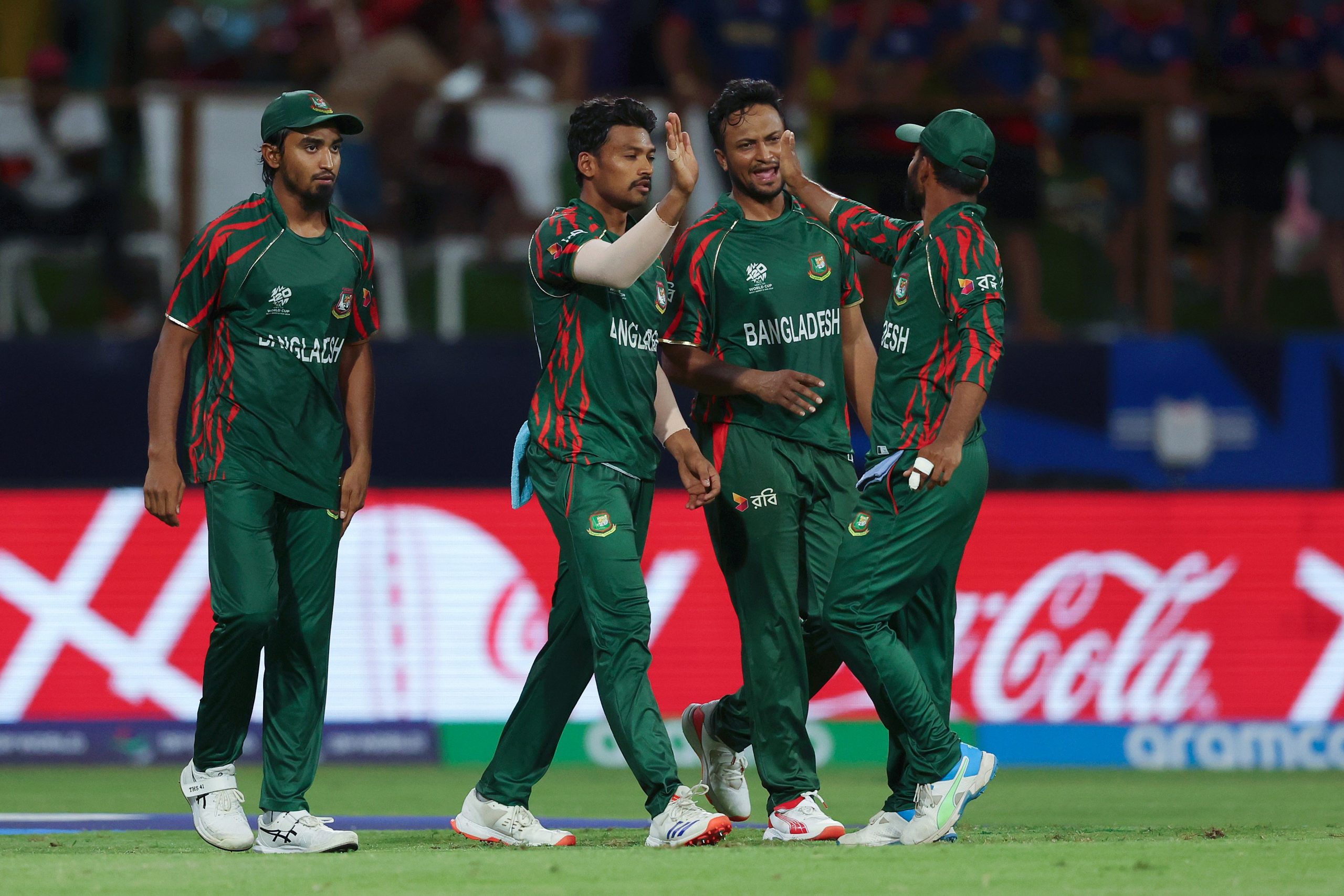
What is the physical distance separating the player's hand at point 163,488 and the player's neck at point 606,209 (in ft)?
5.56

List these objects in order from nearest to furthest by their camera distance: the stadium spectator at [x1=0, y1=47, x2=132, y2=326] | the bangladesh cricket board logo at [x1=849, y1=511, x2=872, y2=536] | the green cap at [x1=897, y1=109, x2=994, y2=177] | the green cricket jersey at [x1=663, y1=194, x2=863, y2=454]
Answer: the bangladesh cricket board logo at [x1=849, y1=511, x2=872, y2=536], the green cap at [x1=897, y1=109, x2=994, y2=177], the green cricket jersey at [x1=663, y1=194, x2=863, y2=454], the stadium spectator at [x1=0, y1=47, x2=132, y2=326]

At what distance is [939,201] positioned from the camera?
667cm

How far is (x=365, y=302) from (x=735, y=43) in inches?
265

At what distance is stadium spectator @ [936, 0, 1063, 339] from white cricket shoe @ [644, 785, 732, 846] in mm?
7313

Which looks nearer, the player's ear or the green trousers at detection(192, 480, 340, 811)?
the green trousers at detection(192, 480, 340, 811)

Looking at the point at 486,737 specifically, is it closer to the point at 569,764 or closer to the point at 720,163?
the point at 569,764

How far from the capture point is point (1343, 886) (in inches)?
212

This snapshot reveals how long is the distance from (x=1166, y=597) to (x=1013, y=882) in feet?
19.4

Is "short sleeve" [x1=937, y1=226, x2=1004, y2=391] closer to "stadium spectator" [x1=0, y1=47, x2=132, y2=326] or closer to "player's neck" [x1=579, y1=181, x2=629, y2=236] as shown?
"player's neck" [x1=579, y1=181, x2=629, y2=236]

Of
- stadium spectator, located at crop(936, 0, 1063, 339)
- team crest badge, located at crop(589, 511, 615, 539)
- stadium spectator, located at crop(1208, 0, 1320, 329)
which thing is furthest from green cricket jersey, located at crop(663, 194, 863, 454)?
stadium spectator, located at crop(1208, 0, 1320, 329)

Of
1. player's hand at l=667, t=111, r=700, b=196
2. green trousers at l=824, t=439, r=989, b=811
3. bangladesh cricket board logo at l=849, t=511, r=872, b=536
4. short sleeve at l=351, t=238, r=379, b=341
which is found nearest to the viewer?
player's hand at l=667, t=111, r=700, b=196

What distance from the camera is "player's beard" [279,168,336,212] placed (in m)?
6.67

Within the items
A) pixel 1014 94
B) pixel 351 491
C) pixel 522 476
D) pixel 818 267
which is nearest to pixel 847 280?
pixel 818 267

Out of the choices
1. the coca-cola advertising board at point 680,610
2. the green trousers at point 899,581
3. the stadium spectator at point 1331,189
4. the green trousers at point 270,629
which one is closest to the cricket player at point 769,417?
the green trousers at point 899,581
